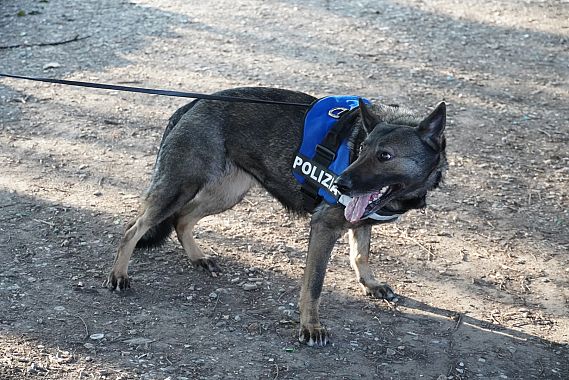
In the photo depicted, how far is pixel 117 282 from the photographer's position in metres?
5.97

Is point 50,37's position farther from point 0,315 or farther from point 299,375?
point 299,375

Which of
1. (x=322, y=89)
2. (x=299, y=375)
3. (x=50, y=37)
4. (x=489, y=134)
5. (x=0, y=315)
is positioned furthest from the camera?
(x=50, y=37)

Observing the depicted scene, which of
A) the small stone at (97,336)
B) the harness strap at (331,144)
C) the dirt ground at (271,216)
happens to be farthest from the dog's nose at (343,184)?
the small stone at (97,336)

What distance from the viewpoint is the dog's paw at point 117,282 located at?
235 inches

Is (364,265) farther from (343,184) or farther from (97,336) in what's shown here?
(97,336)

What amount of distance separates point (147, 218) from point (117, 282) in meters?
0.51

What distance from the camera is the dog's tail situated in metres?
6.14

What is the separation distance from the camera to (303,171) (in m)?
5.66

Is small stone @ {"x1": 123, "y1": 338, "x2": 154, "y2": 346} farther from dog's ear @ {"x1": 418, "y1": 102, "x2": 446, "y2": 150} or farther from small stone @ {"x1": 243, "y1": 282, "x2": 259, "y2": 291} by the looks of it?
dog's ear @ {"x1": 418, "y1": 102, "x2": 446, "y2": 150}

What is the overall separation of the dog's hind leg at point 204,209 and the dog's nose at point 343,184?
1.31 meters

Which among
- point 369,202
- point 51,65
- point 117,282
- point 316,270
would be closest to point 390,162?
point 369,202

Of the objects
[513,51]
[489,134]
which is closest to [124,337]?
[489,134]

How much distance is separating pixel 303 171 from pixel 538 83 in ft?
18.4

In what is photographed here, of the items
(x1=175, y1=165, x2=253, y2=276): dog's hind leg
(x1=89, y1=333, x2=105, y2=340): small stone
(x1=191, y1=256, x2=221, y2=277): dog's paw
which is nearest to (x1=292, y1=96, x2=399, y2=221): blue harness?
(x1=175, y1=165, x2=253, y2=276): dog's hind leg
